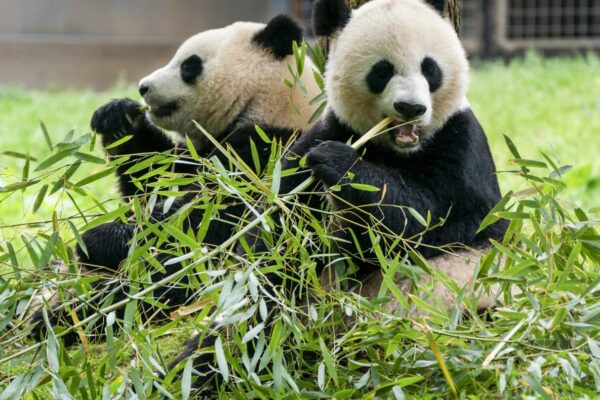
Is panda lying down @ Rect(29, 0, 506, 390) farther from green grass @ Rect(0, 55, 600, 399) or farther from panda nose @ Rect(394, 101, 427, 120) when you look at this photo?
green grass @ Rect(0, 55, 600, 399)

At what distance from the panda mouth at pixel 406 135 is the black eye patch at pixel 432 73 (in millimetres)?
196

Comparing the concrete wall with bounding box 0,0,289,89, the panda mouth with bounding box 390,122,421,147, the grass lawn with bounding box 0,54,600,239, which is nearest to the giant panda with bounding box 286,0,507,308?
the panda mouth with bounding box 390,122,421,147

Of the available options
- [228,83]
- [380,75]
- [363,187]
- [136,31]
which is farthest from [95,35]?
[363,187]

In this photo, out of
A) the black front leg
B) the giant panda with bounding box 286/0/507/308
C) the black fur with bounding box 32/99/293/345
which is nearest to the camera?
the giant panda with bounding box 286/0/507/308

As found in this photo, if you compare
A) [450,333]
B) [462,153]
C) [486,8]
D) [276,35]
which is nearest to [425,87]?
[462,153]

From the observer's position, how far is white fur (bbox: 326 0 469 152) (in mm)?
3689

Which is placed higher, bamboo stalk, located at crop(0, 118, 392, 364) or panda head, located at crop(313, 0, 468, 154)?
panda head, located at crop(313, 0, 468, 154)

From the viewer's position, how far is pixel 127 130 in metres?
5.13

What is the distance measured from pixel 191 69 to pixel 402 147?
1.67m

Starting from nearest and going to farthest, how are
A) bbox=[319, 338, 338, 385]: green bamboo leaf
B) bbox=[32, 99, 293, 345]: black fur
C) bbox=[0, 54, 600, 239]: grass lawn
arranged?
bbox=[319, 338, 338, 385]: green bamboo leaf → bbox=[32, 99, 293, 345]: black fur → bbox=[0, 54, 600, 239]: grass lawn

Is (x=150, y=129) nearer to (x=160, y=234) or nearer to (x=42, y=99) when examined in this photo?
(x=160, y=234)

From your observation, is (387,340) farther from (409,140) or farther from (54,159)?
(54,159)

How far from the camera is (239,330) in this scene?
10.1ft

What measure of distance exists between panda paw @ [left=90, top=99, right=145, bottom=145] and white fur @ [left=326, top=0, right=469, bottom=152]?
1.53 metres
